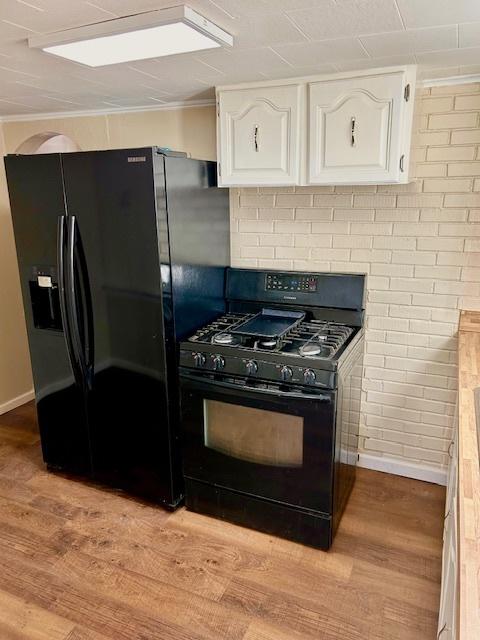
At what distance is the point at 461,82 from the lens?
2207 mm

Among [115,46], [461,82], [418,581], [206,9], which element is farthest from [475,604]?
[461,82]

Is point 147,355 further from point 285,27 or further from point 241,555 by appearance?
point 285,27

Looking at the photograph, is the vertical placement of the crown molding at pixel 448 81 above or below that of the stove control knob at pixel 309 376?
above

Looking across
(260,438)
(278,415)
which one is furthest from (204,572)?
(278,415)

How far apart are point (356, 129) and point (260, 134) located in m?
0.48

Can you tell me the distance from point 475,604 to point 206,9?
→ 65.7 inches

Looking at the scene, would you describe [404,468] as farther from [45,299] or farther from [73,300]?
[45,299]

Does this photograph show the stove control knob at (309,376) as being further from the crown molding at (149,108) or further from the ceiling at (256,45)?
the crown molding at (149,108)

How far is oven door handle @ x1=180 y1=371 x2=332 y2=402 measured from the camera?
6.75 feet

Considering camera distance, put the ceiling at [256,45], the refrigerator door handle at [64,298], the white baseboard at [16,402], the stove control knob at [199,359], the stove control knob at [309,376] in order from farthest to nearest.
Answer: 1. the white baseboard at [16,402]
2. the refrigerator door handle at [64,298]
3. the stove control knob at [199,359]
4. the stove control knob at [309,376]
5. the ceiling at [256,45]

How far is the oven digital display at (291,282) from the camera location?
8.77ft

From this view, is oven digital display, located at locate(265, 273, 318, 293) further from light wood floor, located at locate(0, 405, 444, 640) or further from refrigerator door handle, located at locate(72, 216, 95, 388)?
light wood floor, located at locate(0, 405, 444, 640)

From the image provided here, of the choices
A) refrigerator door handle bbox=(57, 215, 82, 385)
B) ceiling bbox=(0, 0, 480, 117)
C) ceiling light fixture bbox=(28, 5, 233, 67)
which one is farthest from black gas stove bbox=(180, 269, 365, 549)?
ceiling light fixture bbox=(28, 5, 233, 67)

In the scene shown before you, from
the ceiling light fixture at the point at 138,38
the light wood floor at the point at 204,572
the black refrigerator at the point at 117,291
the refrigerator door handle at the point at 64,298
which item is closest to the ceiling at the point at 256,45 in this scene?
the ceiling light fixture at the point at 138,38
